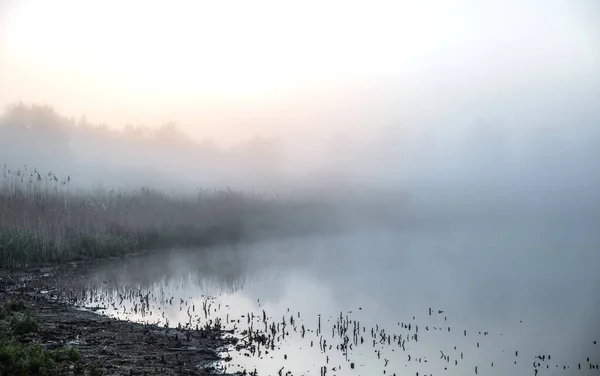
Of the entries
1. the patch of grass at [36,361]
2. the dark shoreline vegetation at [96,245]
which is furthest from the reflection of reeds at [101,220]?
the patch of grass at [36,361]

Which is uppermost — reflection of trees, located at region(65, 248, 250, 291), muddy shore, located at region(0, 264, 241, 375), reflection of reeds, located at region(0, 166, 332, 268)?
reflection of reeds, located at region(0, 166, 332, 268)

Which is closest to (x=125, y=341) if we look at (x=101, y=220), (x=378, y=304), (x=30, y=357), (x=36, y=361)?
(x=30, y=357)

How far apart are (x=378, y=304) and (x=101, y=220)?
27890mm

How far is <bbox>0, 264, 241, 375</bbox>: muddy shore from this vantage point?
13406 mm

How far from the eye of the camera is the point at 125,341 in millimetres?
15859

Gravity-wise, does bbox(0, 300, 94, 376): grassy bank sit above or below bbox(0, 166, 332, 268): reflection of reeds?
below

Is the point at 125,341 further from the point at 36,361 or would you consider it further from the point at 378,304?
the point at 378,304

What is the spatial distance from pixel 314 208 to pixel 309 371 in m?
75.3

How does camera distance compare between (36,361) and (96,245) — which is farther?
(96,245)

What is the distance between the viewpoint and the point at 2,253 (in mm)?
30828

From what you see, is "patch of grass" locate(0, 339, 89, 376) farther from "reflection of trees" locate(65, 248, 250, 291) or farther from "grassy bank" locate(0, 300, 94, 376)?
"reflection of trees" locate(65, 248, 250, 291)

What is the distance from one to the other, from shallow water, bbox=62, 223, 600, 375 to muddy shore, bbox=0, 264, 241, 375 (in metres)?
1.23

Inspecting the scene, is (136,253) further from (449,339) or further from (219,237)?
(449,339)

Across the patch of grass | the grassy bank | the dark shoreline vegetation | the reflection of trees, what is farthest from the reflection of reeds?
the patch of grass
